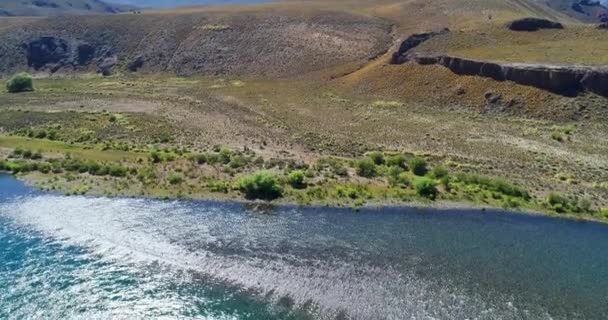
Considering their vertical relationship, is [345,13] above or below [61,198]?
above

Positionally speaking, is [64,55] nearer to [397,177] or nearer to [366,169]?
[366,169]

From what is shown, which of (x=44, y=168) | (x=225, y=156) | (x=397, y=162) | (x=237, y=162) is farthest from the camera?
(x=225, y=156)

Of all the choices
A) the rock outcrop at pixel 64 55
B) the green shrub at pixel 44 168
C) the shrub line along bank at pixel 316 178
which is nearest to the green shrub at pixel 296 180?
the shrub line along bank at pixel 316 178

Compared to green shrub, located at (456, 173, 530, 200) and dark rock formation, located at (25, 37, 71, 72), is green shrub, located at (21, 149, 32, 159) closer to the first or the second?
green shrub, located at (456, 173, 530, 200)

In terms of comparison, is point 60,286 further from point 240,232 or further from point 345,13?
point 345,13

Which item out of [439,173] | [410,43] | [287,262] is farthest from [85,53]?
[287,262]

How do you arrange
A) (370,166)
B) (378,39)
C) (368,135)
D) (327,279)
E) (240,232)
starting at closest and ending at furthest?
(327,279) → (240,232) → (370,166) → (368,135) → (378,39)

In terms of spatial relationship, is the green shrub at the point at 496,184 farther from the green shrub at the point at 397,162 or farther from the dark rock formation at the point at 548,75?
the dark rock formation at the point at 548,75

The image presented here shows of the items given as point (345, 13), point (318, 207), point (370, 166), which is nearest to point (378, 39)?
point (345, 13)
